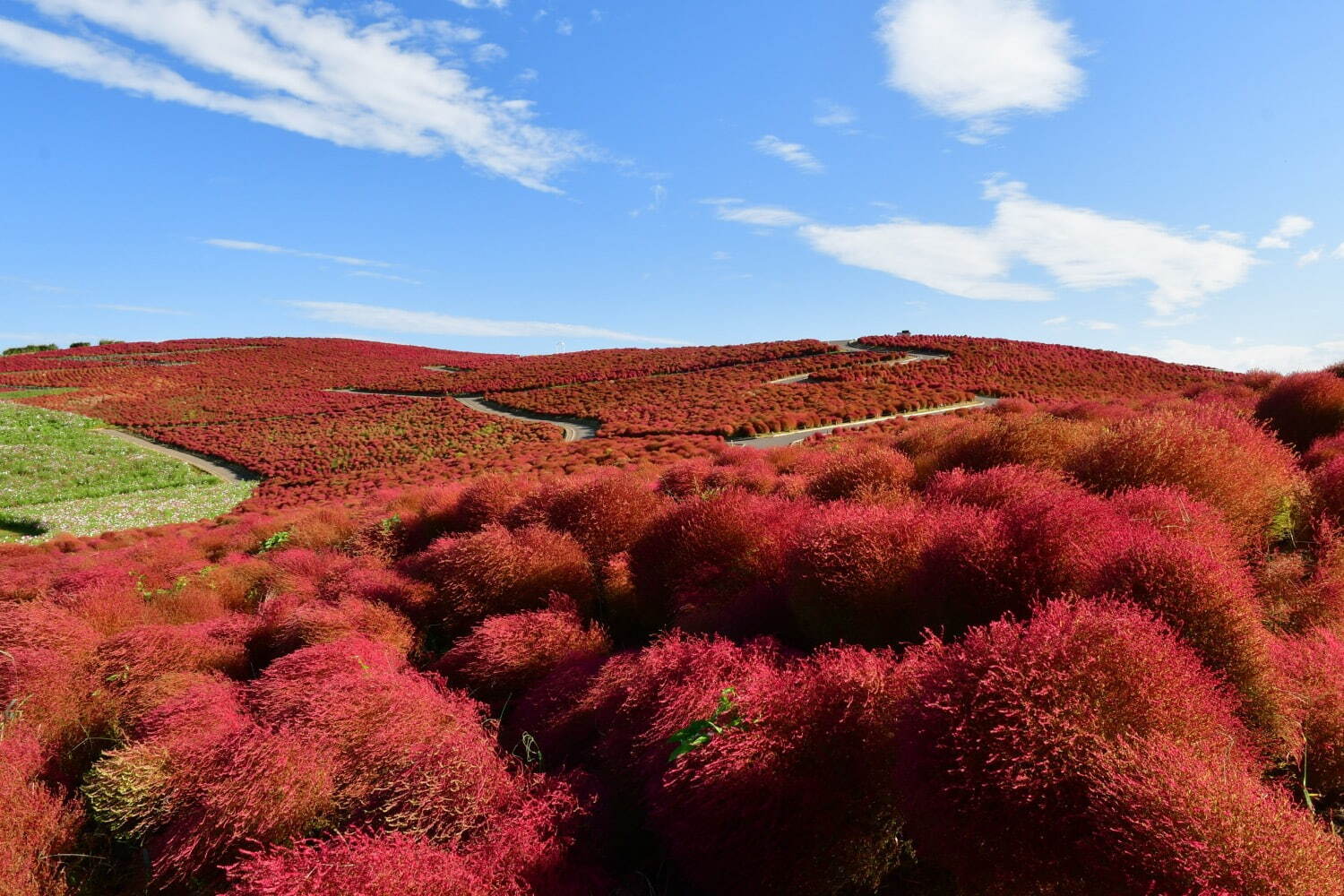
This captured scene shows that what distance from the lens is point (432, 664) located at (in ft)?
16.9

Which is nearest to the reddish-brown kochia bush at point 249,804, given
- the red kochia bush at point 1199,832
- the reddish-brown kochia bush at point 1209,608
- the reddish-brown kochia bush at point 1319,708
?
the red kochia bush at point 1199,832

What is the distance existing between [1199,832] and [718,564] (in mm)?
3462

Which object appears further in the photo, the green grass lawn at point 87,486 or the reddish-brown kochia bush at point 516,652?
the green grass lawn at point 87,486

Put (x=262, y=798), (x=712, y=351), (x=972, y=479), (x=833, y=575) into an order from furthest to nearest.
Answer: (x=712, y=351) → (x=972, y=479) → (x=833, y=575) → (x=262, y=798)

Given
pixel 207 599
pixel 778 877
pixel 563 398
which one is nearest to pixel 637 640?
pixel 778 877

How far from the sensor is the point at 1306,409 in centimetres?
740

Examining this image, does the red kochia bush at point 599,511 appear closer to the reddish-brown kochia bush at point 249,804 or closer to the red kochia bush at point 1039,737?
the reddish-brown kochia bush at point 249,804

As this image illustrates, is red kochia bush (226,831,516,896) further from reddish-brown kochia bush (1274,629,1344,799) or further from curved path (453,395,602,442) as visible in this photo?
curved path (453,395,602,442)

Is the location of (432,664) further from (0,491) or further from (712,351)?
(712,351)

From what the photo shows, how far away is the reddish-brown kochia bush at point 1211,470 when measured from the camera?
435 centimetres

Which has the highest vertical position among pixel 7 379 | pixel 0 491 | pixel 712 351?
pixel 712 351

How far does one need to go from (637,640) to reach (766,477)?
3215 millimetres

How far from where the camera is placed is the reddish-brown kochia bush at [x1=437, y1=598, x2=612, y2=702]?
4.66 m

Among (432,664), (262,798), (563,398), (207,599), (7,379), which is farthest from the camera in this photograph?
(7,379)
